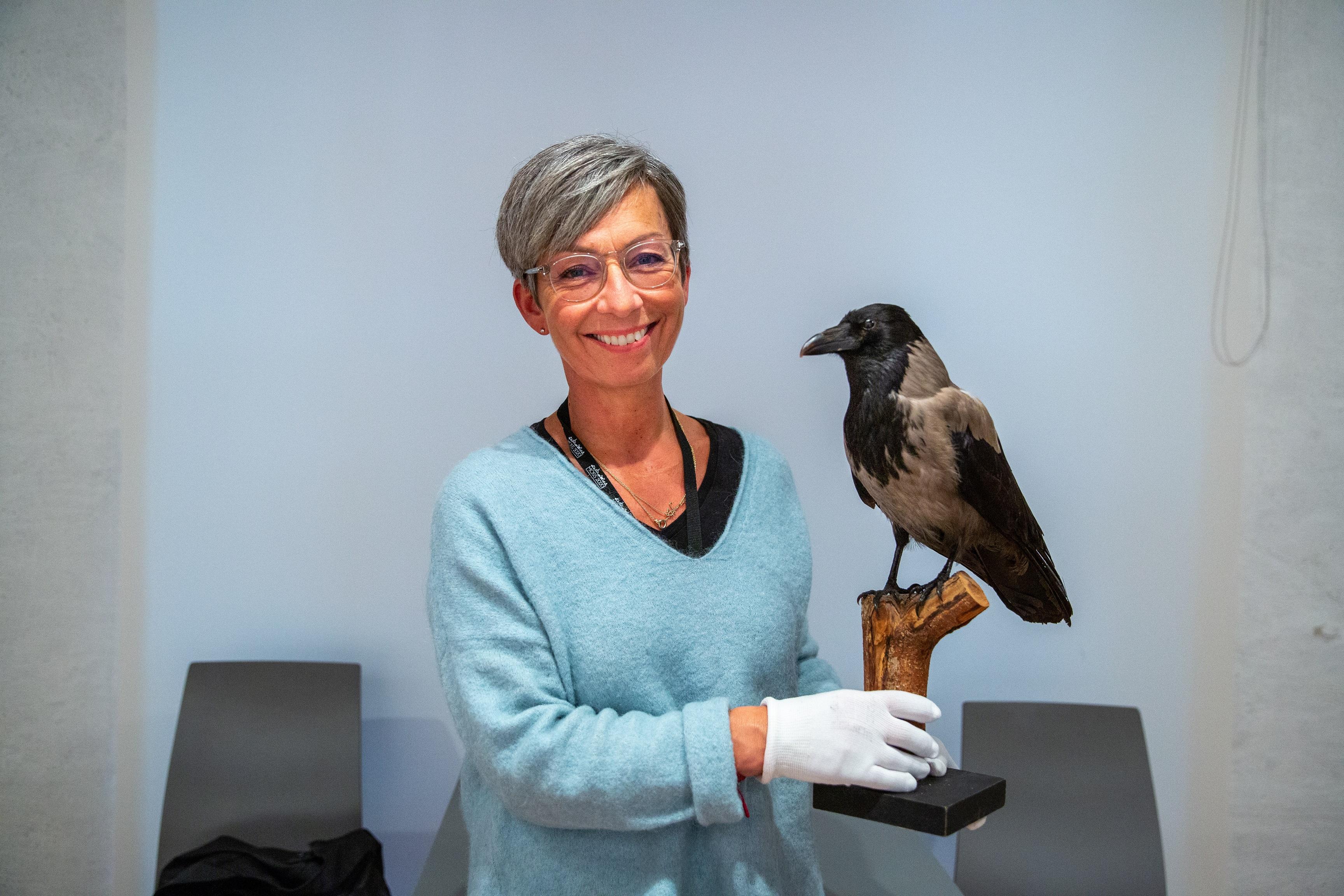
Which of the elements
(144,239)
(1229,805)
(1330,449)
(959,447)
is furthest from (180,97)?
(1229,805)

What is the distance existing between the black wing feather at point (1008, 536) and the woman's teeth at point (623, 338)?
0.37 meters

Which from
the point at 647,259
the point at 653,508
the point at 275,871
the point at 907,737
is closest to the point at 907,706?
the point at 907,737

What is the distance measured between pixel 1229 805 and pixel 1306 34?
56.5 inches

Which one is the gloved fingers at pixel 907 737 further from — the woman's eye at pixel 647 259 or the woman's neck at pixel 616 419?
the woman's eye at pixel 647 259

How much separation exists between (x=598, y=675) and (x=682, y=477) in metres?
0.27

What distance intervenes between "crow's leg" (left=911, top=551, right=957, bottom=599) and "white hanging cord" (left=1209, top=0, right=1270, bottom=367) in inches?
40.3

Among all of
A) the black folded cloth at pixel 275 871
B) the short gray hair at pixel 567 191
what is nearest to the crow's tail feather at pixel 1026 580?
the short gray hair at pixel 567 191

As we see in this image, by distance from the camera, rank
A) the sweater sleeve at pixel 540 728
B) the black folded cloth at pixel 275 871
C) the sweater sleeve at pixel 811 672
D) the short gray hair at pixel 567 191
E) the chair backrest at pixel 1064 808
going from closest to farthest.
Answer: the sweater sleeve at pixel 540 728
the short gray hair at pixel 567 191
the sweater sleeve at pixel 811 672
the black folded cloth at pixel 275 871
the chair backrest at pixel 1064 808

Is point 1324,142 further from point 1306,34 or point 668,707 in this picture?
point 668,707

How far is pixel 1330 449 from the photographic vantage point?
5.59ft

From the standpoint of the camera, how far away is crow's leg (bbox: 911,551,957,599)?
102cm

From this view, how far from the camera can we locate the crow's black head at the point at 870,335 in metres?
1.00

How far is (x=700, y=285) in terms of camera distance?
1.80 metres

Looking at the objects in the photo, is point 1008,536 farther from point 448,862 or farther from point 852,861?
point 448,862
